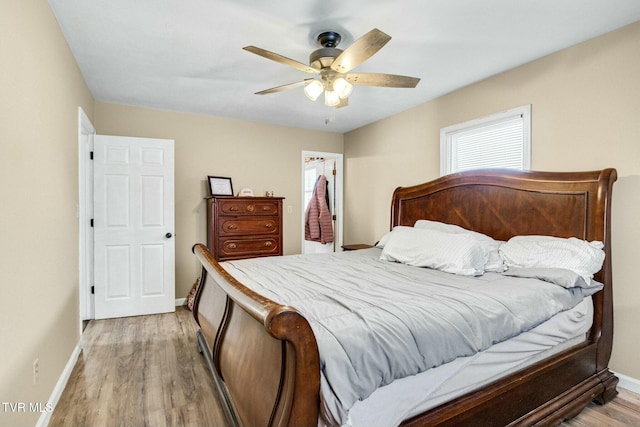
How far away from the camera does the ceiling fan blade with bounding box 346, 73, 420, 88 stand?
230 cm

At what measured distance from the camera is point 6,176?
1.39 metres

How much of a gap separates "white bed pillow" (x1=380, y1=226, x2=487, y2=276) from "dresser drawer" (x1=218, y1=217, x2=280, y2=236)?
1.81 m

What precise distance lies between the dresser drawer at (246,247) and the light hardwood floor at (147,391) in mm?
1213

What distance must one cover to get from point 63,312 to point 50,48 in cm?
175

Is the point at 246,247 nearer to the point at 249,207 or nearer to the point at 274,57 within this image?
the point at 249,207

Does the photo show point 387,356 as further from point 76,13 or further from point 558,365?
point 76,13

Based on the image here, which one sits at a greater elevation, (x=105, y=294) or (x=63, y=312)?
(x=63, y=312)

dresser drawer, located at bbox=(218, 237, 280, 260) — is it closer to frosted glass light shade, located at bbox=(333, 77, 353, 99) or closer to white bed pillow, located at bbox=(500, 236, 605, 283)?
frosted glass light shade, located at bbox=(333, 77, 353, 99)

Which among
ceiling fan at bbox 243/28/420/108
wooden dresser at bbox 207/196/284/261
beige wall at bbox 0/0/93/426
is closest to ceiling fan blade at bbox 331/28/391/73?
ceiling fan at bbox 243/28/420/108

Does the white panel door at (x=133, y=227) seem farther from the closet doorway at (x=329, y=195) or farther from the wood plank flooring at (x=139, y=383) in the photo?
the closet doorway at (x=329, y=195)

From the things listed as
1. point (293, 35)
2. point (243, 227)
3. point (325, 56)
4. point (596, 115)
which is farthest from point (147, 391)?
point (596, 115)

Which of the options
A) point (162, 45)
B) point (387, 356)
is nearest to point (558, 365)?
point (387, 356)

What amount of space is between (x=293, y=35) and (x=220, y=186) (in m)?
2.54

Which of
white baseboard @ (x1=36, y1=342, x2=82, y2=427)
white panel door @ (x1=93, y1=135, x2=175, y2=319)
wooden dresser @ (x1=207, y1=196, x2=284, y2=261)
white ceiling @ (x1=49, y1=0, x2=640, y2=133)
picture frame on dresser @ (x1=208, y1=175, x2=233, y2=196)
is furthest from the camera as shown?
picture frame on dresser @ (x1=208, y1=175, x2=233, y2=196)
